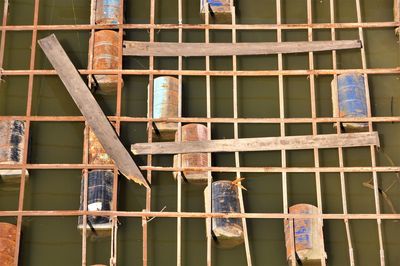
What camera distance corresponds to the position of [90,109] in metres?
16.5

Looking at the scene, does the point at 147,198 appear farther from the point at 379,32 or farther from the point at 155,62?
the point at 379,32

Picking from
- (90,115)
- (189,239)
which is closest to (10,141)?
(90,115)

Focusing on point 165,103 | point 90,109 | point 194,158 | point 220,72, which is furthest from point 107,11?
point 194,158

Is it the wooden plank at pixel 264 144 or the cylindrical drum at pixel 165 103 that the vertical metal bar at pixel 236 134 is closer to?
the wooden plank at pixel 264 144

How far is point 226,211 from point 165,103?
9.20 ft

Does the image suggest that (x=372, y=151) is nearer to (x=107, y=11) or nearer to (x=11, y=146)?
(x=107, y=11)

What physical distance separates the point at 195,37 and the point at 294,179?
414cm

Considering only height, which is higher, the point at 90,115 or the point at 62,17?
the point at 62,17

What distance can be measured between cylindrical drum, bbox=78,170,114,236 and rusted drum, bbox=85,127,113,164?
0.80 feet

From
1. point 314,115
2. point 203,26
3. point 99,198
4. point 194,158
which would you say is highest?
point 203,26

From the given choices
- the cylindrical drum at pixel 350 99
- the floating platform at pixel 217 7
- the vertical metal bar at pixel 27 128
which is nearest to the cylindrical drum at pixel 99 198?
the vertical metal bar at pixel 27 128

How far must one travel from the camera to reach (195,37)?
18.0 meters

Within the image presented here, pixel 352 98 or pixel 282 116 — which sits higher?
pixel 352 98

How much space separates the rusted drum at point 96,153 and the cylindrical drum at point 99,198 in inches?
9.6
